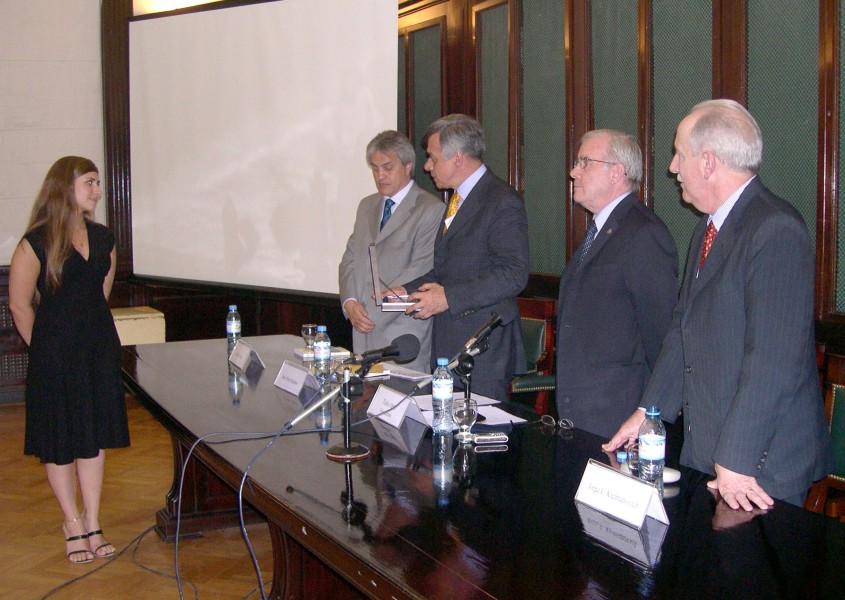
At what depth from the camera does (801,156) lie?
304 centimetres

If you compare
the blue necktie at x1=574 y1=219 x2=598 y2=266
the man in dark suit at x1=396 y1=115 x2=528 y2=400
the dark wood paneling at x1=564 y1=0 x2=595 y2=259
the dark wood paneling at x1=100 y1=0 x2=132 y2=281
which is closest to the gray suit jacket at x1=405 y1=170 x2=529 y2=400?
the man in dark suit at x1=396 y1=115 x2=528 y2=400

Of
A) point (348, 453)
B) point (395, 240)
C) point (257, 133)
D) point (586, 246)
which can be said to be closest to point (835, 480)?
point (586, 246)

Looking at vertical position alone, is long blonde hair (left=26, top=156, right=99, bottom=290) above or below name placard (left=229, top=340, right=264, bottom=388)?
above

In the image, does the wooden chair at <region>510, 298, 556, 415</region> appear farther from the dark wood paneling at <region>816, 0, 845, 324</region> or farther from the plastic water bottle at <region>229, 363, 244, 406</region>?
the plastic water bottle at <region>229, 363, 244, 406</region>

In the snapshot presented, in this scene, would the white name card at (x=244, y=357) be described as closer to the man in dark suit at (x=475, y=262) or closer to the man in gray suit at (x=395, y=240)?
the man in gray suit at (x=395, y=240)

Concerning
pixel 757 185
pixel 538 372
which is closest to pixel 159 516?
pixel 538 372

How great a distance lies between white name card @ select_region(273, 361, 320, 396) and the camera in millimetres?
2701

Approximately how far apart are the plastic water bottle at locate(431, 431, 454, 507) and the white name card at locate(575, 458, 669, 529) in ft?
0.87

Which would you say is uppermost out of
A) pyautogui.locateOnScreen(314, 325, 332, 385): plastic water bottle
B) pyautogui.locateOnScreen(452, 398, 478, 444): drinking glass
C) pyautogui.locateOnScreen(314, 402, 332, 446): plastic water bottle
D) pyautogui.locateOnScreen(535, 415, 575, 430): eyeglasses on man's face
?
pyautogui.locateOnScreen(314, 325, 332, 385): plastic water bottle

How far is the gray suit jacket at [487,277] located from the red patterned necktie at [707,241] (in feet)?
3.37

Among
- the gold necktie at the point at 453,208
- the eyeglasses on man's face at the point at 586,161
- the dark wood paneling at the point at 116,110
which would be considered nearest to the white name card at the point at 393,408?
the eyeglasses on man's face at the point at 586,161

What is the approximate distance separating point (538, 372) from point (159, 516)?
1892 mm

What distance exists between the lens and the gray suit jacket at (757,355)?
63.7 inches

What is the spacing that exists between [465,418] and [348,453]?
0.38 meters
